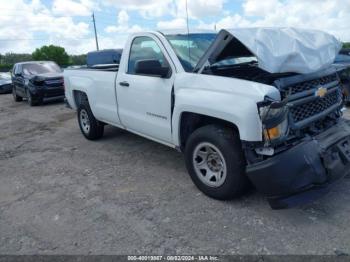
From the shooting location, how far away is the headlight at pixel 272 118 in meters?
3.18

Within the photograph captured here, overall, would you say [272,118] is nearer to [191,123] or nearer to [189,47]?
[191,123]

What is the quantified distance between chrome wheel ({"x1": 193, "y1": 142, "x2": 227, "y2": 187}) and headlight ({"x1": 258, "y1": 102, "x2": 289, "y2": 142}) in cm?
65

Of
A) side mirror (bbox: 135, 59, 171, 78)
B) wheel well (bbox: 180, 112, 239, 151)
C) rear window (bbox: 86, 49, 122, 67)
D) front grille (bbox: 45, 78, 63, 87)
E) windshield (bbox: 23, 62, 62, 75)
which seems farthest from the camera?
rear window (bbox: 86, 49, 122, 67)

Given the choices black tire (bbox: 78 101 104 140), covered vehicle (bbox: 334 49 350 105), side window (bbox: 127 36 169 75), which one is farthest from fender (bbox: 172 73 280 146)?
black tire (bbox: 78 101 104 140)

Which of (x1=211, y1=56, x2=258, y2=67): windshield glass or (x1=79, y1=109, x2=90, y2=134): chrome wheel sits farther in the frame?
(x1=79, y1=109, x2=90, y2=134): chrome wheel

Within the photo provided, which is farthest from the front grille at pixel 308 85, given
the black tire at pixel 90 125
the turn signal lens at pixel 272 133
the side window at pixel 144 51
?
the black tire at pixel 90 125

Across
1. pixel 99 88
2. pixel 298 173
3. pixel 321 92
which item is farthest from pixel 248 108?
pixel 99 88

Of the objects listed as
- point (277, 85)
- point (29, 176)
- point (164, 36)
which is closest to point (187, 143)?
point (277, 85)

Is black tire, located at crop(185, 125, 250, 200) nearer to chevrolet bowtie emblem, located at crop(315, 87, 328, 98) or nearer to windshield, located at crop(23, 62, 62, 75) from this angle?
chevrolet bowtie emblem, located at crop(315, 87, 328, 98)

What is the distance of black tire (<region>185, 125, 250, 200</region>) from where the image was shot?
356 cm

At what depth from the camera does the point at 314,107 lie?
380cm

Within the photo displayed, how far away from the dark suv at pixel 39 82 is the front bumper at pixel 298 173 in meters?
11.0

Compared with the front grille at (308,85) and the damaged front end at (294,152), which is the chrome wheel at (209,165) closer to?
the damaged front end at (294,152)

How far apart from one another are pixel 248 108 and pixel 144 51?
2212mm
